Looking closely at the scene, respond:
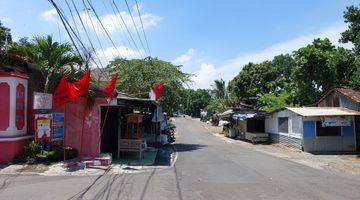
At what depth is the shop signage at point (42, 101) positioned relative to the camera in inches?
706

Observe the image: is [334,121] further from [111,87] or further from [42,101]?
[42,101]

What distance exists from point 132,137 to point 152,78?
12.3 m

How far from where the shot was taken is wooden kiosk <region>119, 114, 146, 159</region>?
21.1 metres

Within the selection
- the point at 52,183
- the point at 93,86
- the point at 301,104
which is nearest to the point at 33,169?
the point at 52,183

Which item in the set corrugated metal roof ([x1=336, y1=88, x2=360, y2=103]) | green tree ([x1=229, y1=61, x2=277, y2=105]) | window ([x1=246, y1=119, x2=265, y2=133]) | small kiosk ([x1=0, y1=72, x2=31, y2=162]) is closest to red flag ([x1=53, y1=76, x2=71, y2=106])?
small kiosk ([x1=0, y1=72, x2=31, y2=162])

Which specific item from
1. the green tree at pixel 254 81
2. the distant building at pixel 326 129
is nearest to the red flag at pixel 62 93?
the distant building at pixel 326 129

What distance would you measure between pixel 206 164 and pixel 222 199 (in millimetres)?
8201

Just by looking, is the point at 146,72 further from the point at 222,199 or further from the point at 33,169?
the point at 222,199

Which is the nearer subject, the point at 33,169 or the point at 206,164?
the point at 33,169

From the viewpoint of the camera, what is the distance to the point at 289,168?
61.9ft

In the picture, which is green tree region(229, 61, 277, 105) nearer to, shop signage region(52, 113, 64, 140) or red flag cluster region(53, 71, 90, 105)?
shop signage region(52, 113, 64, 140)

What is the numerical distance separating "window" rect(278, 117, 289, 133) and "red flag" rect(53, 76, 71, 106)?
1897 centimetres

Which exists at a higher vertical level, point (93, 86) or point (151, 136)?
point (93, 86)

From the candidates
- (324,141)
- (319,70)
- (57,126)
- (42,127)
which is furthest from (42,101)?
(319,70)
